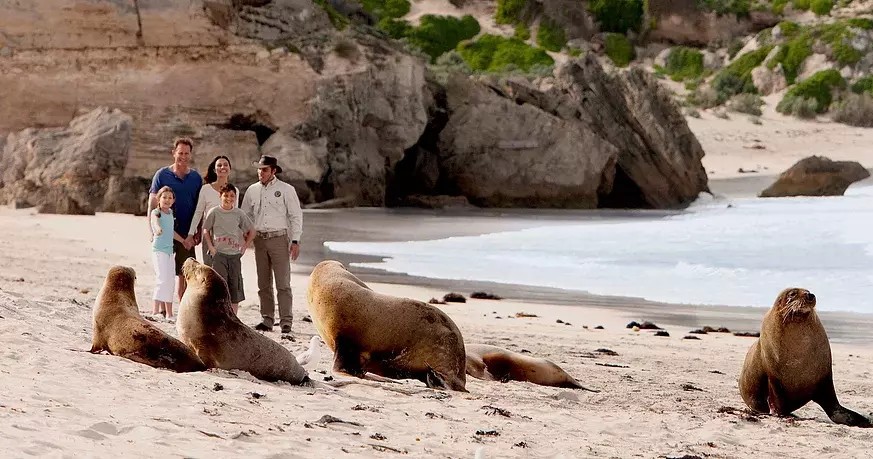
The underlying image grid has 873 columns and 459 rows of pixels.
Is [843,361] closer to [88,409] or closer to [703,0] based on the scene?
[88,409]

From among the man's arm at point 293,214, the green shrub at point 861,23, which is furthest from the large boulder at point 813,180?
the man's arm at point 293,214

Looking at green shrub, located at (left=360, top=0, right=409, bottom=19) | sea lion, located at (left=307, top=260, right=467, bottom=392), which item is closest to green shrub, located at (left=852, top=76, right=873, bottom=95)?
green shrub, located at (left=360, top=0, right=409, bottom=19)

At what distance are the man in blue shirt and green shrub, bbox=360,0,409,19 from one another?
51.2m

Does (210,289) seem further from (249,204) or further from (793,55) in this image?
(793,55)

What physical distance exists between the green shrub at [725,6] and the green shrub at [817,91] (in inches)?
408

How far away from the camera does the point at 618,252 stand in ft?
59.3

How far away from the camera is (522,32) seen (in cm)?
6122

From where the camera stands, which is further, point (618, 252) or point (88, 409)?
point (618, 252)

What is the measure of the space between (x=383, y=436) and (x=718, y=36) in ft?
195

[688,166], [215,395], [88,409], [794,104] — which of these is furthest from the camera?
[794,104]

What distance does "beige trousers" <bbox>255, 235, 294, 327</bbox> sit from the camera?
9.67 metres

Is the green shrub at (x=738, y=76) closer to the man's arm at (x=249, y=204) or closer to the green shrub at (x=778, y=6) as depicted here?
the green shrub at (x=778, y=6)

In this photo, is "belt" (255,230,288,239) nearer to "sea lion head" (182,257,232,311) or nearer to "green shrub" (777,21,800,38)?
"sea lion head" (182,257,232,311)

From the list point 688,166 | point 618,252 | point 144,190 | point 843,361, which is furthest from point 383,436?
point 688,166
